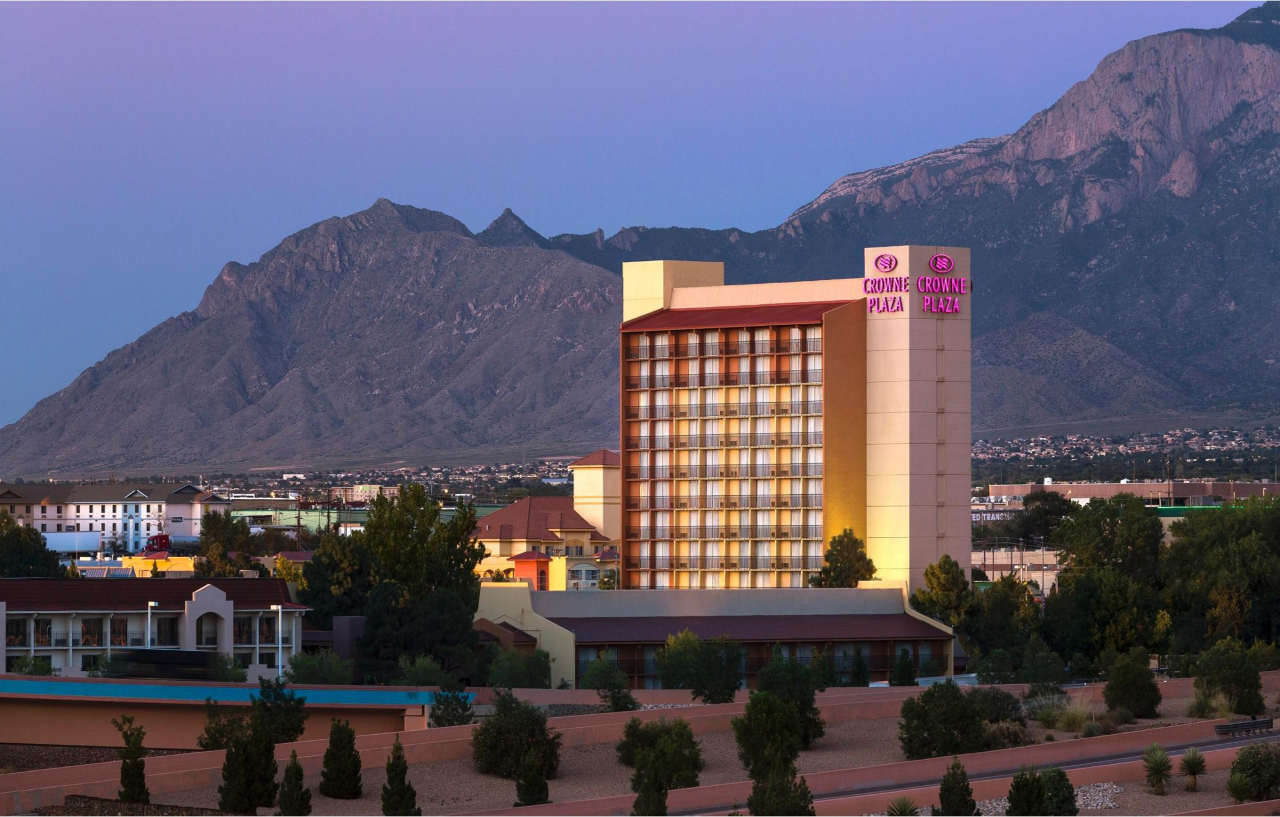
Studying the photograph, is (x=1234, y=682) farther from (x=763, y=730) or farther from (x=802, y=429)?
(x=802, y=429)

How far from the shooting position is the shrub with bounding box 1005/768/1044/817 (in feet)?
169

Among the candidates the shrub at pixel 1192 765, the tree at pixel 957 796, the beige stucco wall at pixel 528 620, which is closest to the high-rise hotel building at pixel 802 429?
the beige stucco wall at pixel 528 620

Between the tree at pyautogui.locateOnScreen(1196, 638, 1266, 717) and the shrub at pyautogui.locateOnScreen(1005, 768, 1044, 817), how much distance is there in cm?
2679

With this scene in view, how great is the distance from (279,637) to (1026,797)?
46.9 m

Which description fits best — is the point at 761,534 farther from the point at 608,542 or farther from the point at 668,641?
the point at 608,542

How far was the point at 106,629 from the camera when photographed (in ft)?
293

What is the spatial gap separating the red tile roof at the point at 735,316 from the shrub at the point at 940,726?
4784 cm

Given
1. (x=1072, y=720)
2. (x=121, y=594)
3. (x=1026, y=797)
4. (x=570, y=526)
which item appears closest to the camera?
(x=1026, y=797)

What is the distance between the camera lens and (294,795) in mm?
54625

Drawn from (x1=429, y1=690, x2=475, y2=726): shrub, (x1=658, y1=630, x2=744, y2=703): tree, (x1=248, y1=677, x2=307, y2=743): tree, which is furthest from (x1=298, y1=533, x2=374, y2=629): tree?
(x1=248, y1=677, x2=307, y2=743): tree

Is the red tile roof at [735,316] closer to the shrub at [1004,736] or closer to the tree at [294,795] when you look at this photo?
the shrub at [1004,736]

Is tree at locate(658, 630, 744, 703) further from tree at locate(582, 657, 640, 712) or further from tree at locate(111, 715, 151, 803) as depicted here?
tree at locate(111, 715, 151, 803)

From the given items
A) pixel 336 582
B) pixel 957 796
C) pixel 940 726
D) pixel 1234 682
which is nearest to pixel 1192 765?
pixel 940 726

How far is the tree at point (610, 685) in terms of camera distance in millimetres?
75375
